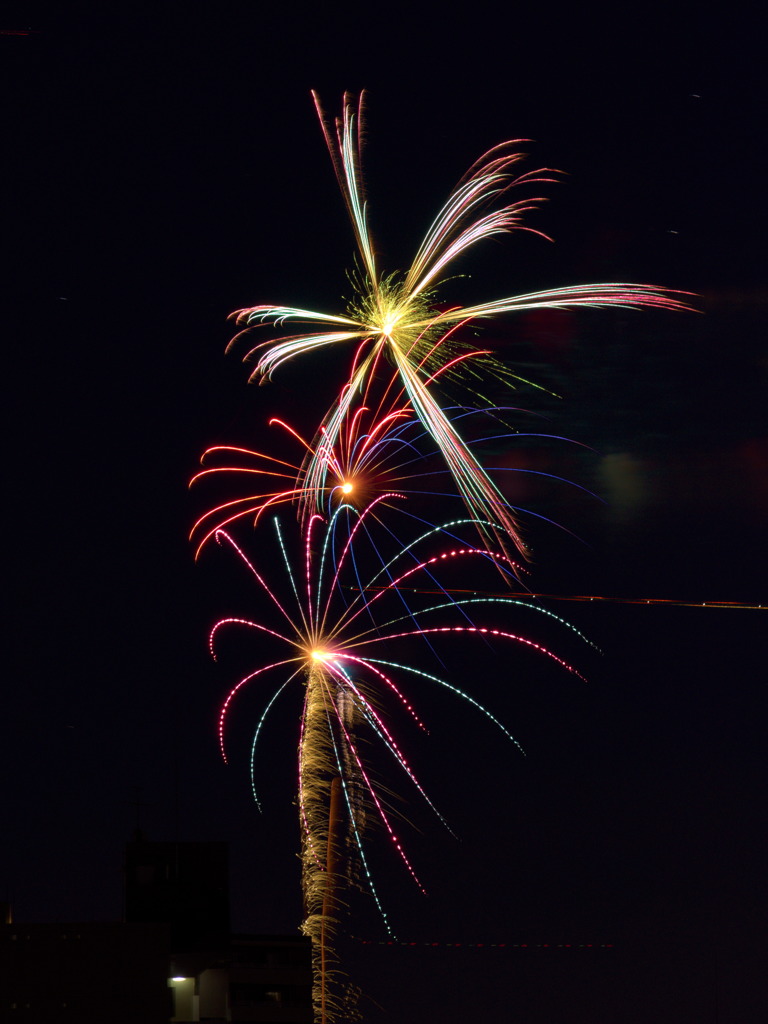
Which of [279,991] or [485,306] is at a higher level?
[485,306]

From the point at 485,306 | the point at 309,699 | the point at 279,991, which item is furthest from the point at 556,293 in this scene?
the point at 279,991

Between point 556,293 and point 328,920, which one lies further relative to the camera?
point 328,920

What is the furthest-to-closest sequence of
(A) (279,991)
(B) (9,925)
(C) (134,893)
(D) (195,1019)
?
(A) (279,991) → (C) (134,893) → (D) (195,1019) → (B) (9,925)

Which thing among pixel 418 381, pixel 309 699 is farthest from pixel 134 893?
pixel 418 381

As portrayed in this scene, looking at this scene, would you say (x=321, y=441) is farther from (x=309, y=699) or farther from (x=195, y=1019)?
(x=195, y=1019)

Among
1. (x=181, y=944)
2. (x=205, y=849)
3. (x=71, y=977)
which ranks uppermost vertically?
(x=205, y=849)

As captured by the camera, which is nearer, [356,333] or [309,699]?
[356,333]

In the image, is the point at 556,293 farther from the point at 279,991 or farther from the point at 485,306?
the point at 279,991

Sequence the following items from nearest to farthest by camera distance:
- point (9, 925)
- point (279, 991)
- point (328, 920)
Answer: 1. point (9, 925)
2. point (328, 920)
3. point (279, 991)

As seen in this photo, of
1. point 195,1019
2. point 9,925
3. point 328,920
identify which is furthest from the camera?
point 195,1019
